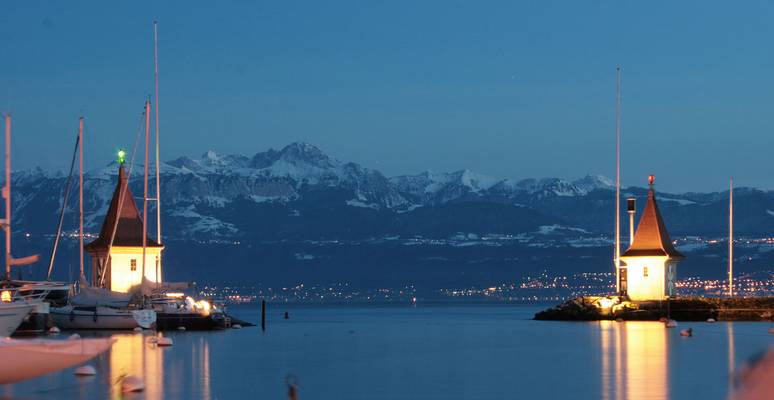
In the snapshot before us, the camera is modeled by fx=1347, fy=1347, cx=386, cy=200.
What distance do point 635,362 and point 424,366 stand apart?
24.2 ft

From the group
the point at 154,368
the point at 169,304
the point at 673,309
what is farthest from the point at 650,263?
the point at 154,368

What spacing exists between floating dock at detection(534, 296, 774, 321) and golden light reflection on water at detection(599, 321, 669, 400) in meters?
2.73

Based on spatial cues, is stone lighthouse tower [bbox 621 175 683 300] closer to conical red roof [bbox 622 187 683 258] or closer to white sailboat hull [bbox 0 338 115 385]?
conical red roof [bbox 622 187 683 258]

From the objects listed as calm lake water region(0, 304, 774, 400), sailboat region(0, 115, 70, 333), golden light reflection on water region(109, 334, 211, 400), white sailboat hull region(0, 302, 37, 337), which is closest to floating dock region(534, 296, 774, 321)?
calm lake water region(0, 304, 774, 400)

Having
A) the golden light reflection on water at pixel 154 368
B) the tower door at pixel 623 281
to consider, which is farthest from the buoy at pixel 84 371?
the tower door at pixel 623 281

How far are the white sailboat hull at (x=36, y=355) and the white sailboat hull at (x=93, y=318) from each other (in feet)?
129

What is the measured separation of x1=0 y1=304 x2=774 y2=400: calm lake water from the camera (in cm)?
3481

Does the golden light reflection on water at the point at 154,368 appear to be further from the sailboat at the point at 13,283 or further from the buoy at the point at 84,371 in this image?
the sailboat at the point at 13,283

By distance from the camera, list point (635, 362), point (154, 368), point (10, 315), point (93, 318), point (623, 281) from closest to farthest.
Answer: point (10, 315) < point (154, 368) < point (635, 362) < point (93, 318) < point (623, 281)

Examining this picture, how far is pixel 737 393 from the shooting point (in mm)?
8398

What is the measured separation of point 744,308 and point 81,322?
43.2 m

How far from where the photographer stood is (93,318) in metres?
67.2

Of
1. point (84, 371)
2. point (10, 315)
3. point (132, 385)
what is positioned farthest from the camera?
point (10, 315)

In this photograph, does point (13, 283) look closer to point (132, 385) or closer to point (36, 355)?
point (132, 385)
